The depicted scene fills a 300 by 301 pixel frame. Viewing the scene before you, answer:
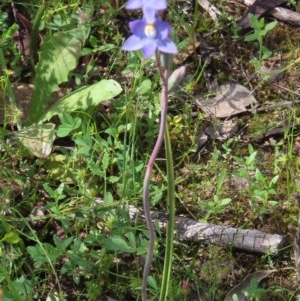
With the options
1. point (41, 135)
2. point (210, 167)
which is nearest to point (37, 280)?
point (41, 135)

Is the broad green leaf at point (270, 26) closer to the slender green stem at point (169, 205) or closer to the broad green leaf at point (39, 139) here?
the broad green leaf at point (39, 139)

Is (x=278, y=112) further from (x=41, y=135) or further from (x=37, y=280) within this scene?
(x=37, y=280)

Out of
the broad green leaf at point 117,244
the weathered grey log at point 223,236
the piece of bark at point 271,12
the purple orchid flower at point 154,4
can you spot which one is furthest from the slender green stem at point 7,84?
the purple orchid flower at point 154,4

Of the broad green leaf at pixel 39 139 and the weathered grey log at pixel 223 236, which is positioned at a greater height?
the broad green leaf at pixel 39 139

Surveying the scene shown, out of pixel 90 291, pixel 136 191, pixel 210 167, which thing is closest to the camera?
pixel 90 291

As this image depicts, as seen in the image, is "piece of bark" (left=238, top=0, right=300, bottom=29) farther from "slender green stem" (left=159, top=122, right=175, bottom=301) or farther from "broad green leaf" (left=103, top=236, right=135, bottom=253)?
"slender green stem" (left=159, top=122, right=175, bottom=301)

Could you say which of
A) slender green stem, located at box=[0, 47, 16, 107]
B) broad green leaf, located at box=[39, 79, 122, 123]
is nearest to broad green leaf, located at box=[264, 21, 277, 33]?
broad green leaf, located at box=[39, 79, 122, 123]

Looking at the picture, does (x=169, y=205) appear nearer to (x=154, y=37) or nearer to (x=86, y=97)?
(x=154, y=37)
